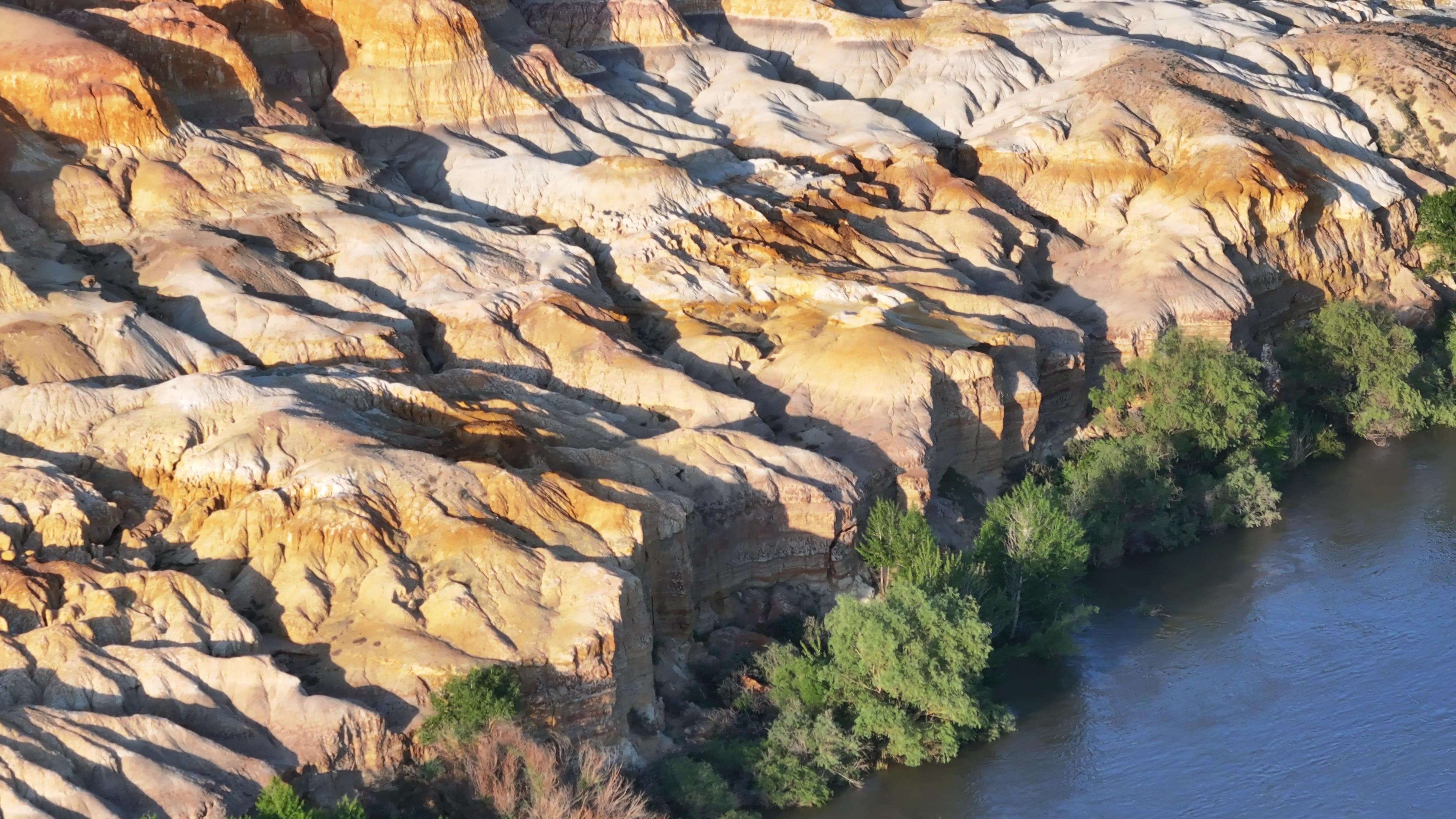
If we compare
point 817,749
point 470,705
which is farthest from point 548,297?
point 470,705

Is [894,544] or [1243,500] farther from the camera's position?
[1243,500]

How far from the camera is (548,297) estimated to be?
4591 cm

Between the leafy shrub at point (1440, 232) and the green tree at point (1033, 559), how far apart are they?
22.6 metres

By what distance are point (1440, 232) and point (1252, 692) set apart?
79.3 feet

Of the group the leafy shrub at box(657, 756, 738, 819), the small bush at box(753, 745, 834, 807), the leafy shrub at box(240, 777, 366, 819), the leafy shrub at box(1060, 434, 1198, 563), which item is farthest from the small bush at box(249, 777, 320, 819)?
the leafy shrub at box(1060, 434, 1198, 563)

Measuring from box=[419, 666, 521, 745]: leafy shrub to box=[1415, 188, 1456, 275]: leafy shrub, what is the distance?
3701 centimetres

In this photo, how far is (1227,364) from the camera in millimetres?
48500

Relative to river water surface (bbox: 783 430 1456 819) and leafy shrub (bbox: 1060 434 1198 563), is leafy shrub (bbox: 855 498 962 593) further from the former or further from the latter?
leafy shrub (bbox: 1060 434 1198 563)

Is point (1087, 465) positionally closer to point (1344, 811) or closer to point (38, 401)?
point (1344, 811)

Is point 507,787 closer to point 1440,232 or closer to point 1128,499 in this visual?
point 1128,499

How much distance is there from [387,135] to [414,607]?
26016 mm

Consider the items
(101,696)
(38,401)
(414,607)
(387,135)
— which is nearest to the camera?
(101,696)

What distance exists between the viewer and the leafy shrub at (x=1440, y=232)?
2261 inches

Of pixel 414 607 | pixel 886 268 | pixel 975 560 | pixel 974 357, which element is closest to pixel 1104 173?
pixel 886 268
